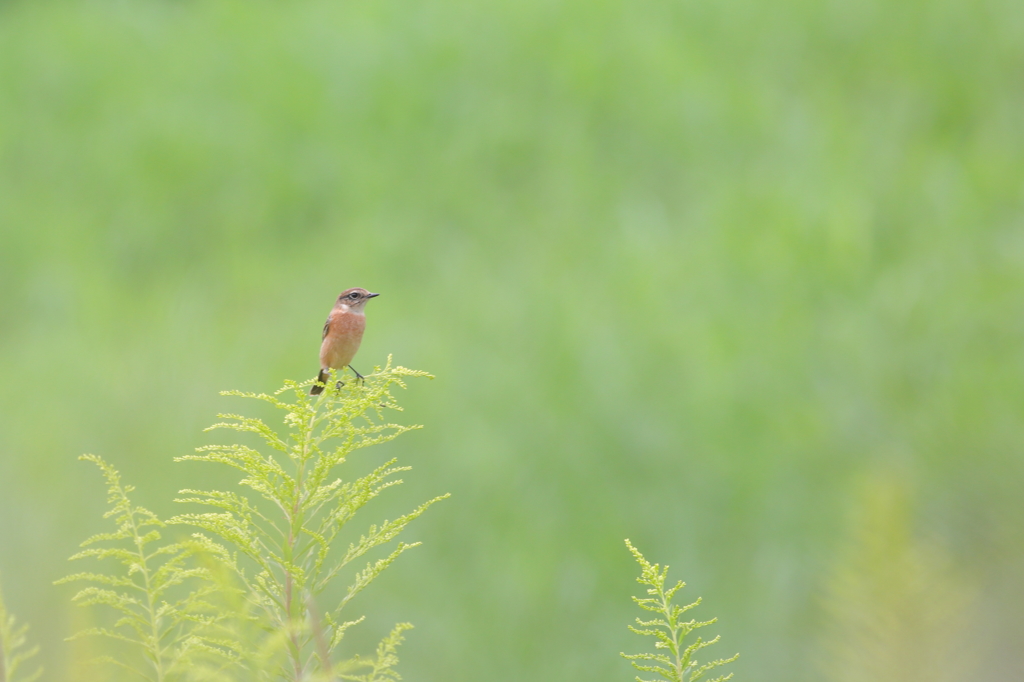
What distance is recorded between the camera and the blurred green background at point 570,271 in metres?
14.5

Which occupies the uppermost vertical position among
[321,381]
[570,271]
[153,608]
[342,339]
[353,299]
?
[570,271]

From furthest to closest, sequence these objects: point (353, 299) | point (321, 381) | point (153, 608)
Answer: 1. point (353, 299)
2. point (321, 381)
3. point (153, 608)

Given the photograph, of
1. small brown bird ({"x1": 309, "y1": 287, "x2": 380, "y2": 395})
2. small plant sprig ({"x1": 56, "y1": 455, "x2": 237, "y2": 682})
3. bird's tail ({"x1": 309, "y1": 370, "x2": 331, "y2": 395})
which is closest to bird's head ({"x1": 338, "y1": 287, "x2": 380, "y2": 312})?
small brown bird ({"x1": 309, "y1": 287, "x2": 380, "y2": 395})

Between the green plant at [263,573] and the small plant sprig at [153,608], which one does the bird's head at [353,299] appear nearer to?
the green plant at [263,573]

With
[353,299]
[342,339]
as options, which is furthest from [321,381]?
[353,299]

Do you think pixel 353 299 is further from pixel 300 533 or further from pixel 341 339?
pixel 300 533

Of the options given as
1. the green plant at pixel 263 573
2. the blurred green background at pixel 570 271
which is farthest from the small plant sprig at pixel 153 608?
the blurred green background at pixel 570 271

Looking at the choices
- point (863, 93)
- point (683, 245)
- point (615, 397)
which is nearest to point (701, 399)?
point (615, 397)

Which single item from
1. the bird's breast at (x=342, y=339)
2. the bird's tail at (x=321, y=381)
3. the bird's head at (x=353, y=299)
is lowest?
the bird's tail at (x=321, y=381)

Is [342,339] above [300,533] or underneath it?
above

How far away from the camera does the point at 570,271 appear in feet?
58.3

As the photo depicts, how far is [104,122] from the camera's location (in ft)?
72.6

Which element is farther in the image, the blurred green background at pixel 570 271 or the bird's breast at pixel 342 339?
the blurred green background at pixel 570 271

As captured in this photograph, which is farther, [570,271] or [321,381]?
[570,271]
